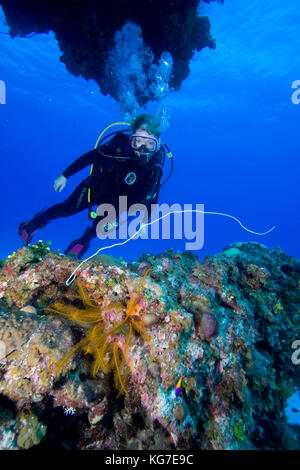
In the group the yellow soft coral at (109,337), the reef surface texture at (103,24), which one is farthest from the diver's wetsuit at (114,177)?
the reef surface texture at (103,24)

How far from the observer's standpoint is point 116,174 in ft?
21.3

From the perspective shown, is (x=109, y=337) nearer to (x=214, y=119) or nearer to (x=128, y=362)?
(x=128, y=362)

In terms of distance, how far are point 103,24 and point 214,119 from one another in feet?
119

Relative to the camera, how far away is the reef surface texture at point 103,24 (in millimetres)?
7738

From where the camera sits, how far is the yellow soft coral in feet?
7.37

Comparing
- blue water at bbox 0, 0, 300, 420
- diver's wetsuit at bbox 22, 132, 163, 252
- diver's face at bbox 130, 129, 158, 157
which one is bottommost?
diver's wetsuit at bbox 22, 132, 163, 252

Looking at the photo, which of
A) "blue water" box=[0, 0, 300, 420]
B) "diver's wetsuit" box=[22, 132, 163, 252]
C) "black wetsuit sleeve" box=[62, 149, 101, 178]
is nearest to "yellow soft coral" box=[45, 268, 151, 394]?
"diver's wetsuit" box=[22, 132, 163, 252]

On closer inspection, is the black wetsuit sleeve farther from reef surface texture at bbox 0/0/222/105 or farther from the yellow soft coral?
reef surface texture at bbox 0/0/222/105

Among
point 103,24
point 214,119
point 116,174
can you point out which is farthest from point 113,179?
point 214,119

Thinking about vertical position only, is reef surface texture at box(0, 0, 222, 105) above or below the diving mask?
above

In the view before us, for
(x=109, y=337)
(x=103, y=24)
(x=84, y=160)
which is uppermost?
(x=103, y=24)

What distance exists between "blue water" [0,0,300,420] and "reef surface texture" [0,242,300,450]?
469 inches

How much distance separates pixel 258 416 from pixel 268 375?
0.61 metres
